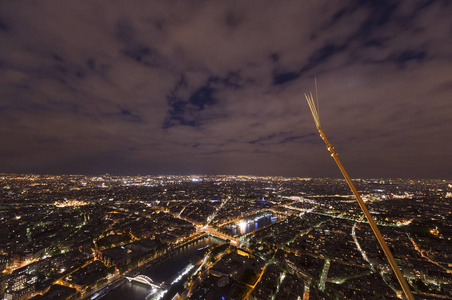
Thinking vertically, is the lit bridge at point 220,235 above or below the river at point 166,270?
above

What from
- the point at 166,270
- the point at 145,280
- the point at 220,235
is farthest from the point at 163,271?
the point at 220,235

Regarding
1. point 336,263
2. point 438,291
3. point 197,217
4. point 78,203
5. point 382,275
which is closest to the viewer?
point 438,291

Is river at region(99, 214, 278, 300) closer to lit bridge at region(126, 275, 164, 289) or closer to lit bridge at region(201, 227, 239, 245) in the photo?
lit bridge at region(126, 275, 164, 289)

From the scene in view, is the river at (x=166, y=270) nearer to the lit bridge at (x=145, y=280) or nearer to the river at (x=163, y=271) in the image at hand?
the river at (x=163, y=271)

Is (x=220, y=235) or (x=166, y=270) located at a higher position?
(x=220, y=235)

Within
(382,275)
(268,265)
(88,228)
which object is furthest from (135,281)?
(382,275)

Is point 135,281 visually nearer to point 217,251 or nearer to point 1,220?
point 217,251

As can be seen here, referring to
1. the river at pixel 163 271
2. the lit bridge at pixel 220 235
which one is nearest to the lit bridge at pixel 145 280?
the river at pixel 163 271

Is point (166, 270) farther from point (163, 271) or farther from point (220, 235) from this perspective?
point (220, 235)

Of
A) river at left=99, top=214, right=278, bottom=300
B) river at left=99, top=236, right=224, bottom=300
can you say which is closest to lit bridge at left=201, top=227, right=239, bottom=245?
river at left=99, top=214, right=278, bottom=300

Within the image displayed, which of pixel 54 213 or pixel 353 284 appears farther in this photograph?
pixel 54 213

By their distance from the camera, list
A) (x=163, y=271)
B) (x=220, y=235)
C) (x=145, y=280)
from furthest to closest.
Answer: (x=220, y=235), (x=163, y=271), (x=145, y=280)
